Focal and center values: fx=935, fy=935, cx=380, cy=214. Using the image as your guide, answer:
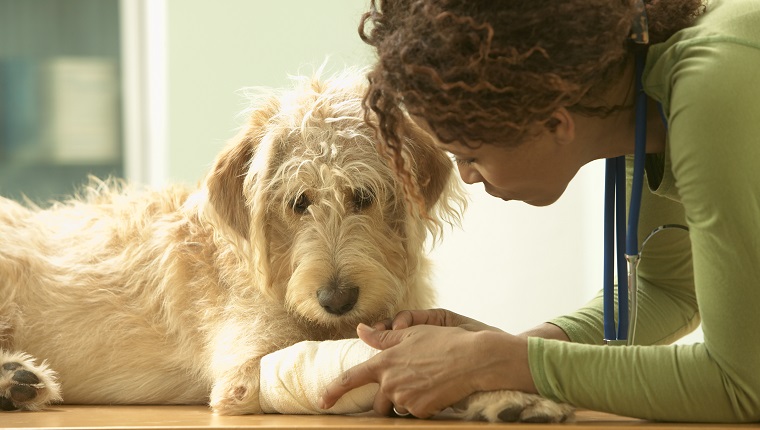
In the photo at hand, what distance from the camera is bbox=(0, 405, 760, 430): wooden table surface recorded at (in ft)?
5.08

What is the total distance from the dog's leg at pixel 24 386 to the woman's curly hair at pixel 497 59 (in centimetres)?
102

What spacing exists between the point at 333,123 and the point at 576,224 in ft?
7.51

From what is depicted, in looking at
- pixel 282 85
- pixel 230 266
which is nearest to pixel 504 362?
pixel 230 266

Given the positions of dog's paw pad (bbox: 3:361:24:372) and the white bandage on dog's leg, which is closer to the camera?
the white bandage on dog's leg

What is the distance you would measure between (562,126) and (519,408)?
498 mm

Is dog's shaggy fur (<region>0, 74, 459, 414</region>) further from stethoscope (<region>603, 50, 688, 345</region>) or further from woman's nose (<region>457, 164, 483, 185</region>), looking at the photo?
stethoscope (<region>603, 50, 688, 345</region>)

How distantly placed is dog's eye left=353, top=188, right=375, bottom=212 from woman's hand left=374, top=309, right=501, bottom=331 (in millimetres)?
320

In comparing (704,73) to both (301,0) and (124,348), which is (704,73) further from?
(301,0)

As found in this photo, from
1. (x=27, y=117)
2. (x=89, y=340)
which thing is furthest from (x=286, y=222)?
(x=27, y=117)

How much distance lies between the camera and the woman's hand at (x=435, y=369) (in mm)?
1587

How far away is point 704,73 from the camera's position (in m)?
1.50

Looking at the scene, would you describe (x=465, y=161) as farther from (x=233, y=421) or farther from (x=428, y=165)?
(x=233, y=421)

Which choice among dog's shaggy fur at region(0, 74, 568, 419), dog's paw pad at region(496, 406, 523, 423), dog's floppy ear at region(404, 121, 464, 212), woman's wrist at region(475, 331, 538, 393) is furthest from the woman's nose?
dog's paw pad at region(496, 406, 523, 423)

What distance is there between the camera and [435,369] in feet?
5.32
